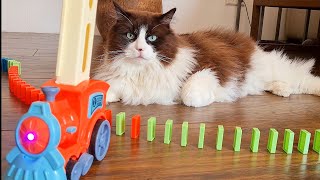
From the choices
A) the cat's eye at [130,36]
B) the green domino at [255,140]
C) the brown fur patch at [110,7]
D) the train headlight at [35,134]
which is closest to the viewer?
the train headlight at [35,134]

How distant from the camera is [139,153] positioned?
0.90 meters

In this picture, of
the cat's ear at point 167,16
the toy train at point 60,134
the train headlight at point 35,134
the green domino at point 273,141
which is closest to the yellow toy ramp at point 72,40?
the toy train at point 60,134

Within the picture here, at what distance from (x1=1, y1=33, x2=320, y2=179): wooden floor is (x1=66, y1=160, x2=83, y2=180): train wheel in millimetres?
71

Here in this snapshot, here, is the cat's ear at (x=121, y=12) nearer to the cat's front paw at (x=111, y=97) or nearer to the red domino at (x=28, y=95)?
the cat's front paw at (x=111, y=97)

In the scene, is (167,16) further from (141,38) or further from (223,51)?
(223,51)

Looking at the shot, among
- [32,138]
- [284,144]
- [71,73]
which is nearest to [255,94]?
[284,144]

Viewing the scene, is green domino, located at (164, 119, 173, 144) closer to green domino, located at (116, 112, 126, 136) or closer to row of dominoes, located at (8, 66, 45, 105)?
green domino, located at (116, 112, 126, 136)

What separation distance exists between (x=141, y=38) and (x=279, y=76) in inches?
32.0

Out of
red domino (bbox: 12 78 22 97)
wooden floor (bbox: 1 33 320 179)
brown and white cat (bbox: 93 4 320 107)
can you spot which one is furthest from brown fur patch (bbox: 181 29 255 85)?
red domino (bbox: 12 78 22 97)

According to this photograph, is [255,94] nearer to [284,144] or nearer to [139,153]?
[284,144]

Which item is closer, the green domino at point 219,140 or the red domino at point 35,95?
the green domino at point 219,140

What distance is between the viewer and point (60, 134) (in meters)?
0.62

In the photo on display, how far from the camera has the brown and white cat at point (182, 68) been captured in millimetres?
1300

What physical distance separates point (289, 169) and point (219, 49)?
0.83 meters
